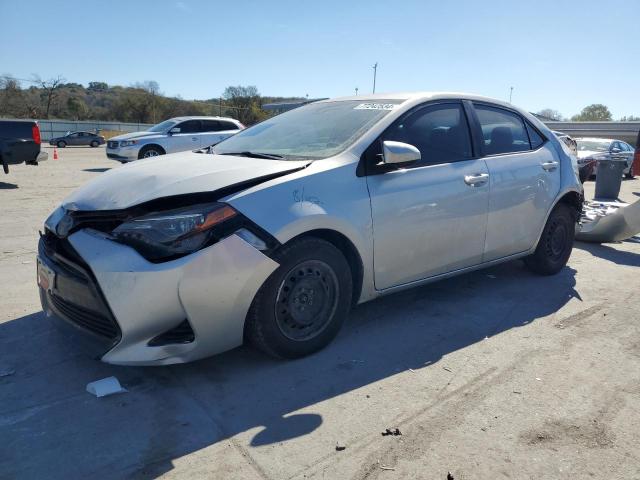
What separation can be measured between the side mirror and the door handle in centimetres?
74

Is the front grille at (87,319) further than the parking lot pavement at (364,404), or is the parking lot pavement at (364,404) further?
the front grille at (87,319)

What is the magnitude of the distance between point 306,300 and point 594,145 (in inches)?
608

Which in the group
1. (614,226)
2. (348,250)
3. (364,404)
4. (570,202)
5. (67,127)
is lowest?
(364,404)

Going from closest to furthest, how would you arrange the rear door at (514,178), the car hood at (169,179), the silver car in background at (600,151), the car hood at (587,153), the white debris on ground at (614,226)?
the car hood at (169,179), the rear door at (514,178), the white debris on ground at (614,226), the silver car in background at (600,151), the car hood at (587,153)

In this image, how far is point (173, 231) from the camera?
110 inches

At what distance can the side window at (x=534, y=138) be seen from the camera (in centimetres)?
498

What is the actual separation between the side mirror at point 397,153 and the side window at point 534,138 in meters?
1.97

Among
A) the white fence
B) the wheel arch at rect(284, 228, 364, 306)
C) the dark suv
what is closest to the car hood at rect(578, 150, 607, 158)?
the wheel arch at rect(284, 228, 364, 306)

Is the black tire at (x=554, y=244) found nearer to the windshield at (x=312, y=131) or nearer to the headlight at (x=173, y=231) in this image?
the windshield at (x=312, y=131)

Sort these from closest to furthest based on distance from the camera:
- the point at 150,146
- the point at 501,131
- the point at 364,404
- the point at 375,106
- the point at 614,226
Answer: the point at 364,404, the point at 375,106, the point at 501,131, the point at 614,226, the point at 150,146

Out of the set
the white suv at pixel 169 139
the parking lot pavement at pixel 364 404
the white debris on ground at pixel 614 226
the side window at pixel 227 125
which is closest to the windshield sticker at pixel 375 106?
the parking lot pavement at pixel 364 404

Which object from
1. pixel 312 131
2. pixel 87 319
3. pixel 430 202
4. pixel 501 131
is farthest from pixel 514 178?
pixel 87 319

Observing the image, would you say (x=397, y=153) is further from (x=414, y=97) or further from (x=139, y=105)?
(x=139, y=105)

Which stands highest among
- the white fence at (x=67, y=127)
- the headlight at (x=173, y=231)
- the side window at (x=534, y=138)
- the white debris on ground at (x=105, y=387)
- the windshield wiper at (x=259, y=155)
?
the white fence at (x=67, y=127)
